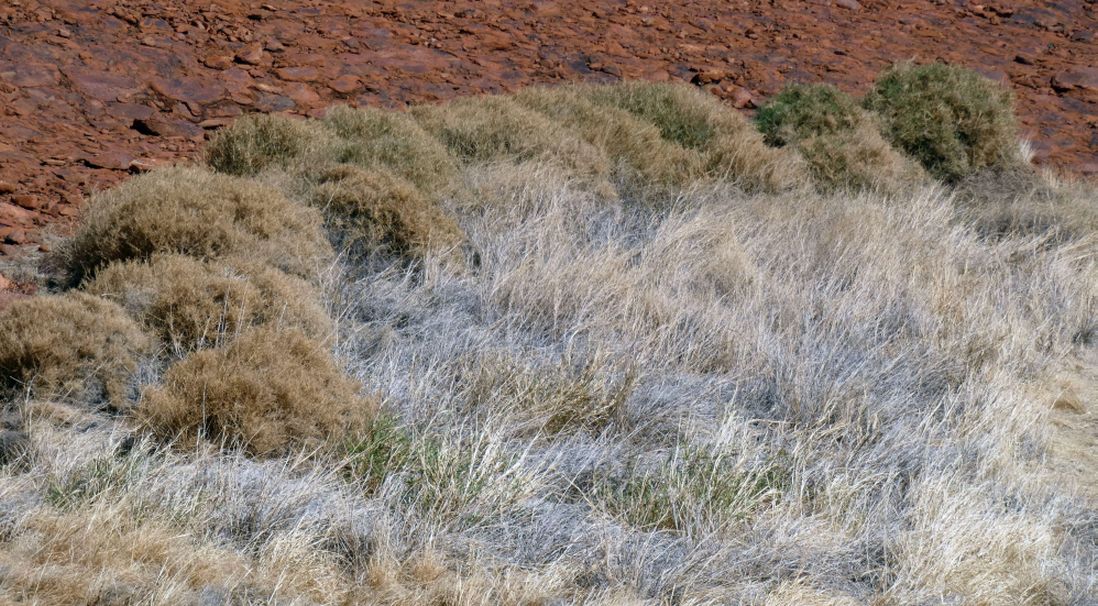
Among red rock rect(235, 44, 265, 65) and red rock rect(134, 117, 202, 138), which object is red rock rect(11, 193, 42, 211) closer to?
red rock rect(134, 117, 202, 138)

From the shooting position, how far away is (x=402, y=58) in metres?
9.23

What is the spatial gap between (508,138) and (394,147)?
97cm

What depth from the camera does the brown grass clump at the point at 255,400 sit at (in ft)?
13.8

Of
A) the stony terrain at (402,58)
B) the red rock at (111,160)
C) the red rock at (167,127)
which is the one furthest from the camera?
the red rock at (167,127)

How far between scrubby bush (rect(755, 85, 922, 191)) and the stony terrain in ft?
1.78

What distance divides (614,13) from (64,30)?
16.1 feet

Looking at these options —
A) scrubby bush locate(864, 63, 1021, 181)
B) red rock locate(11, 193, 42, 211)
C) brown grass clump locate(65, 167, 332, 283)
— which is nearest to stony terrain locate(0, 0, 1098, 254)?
red rock locate(11, 193, 42, 211)

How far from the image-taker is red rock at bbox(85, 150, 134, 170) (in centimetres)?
678

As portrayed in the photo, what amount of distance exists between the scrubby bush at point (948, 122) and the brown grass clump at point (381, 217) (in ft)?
15.8

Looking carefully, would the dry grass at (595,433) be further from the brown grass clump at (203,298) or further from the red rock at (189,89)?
the red rock at (189,89)

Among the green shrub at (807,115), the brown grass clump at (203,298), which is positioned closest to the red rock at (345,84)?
the green shrub at (807,115)

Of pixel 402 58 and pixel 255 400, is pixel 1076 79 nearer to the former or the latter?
pixel 402 58

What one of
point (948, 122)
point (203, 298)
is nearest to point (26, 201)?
point (203, 298)

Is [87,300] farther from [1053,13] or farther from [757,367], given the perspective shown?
[1053,13]
